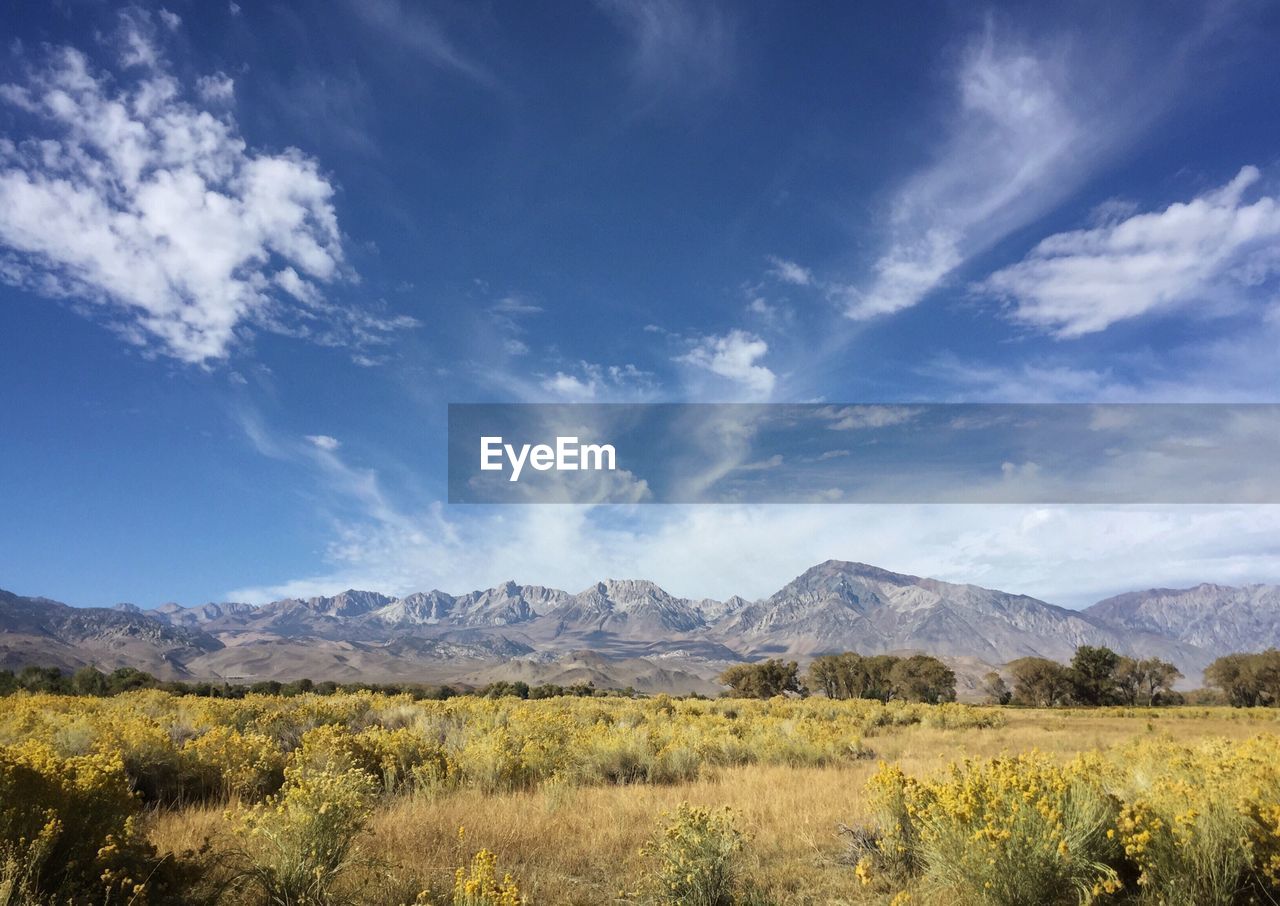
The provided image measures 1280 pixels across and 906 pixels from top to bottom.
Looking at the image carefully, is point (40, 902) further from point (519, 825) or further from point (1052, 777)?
point (1052, 777)

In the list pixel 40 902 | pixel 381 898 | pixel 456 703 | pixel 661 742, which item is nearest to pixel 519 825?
pixel 381 898

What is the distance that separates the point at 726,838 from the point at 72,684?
138ft

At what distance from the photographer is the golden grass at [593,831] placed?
20.3ft

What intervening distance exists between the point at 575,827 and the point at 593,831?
32cm

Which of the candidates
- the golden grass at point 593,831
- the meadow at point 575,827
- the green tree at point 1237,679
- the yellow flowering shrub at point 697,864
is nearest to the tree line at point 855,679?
the green tree at point 1237,679

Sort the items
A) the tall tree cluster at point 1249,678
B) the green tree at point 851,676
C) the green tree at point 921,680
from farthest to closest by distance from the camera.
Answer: the green tree at point 851,676 → the green tree at point 921,680 → the tall tree cluster at point 1249,678

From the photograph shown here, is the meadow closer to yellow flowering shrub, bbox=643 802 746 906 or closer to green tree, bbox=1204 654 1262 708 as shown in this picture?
yellow flowering shrub, bbox=643 802 746 906

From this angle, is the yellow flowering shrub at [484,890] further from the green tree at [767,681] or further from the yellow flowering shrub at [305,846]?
the green tree at [767,681]

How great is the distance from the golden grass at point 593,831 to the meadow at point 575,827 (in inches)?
1.4

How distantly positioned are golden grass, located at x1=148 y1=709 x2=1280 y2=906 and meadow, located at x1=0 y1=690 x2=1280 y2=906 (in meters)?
0.04

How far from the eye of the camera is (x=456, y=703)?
21.0 meters

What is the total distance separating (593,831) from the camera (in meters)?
7.79

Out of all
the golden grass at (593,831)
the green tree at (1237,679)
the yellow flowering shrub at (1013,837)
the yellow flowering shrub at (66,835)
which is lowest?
the green tree at (1237,679)

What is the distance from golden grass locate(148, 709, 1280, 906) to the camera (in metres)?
6.19
